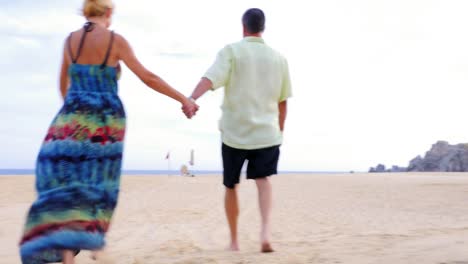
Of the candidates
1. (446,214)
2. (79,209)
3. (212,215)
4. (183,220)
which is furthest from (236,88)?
(446,214)

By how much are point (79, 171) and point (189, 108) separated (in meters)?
0.99

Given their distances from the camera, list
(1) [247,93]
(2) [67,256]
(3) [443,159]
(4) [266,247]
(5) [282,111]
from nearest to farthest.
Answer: (2) [67,256]
(4) [266,247]
(1) [247,93]
(5) [282,111]
(3) [443,159]

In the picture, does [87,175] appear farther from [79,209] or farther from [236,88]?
[236,88]

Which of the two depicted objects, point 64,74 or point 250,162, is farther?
point 250,162

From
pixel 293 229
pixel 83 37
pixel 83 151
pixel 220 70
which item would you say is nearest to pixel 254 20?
pixel 220 70

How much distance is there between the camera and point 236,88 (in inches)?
198

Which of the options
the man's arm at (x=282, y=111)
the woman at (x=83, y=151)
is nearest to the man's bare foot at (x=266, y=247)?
the man's arm at (x=282, y=111)

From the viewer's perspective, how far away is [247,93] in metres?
5.01

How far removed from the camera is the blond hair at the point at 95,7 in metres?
3.78

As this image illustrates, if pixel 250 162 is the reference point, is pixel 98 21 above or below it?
above

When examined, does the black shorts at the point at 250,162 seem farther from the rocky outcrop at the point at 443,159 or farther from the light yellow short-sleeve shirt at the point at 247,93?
the rocky outcrop at the point at 443,159

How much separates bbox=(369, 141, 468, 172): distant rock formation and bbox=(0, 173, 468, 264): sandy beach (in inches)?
1058

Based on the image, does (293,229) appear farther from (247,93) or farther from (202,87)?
(202,87)

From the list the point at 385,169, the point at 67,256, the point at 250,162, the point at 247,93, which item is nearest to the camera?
the point at 67,256
